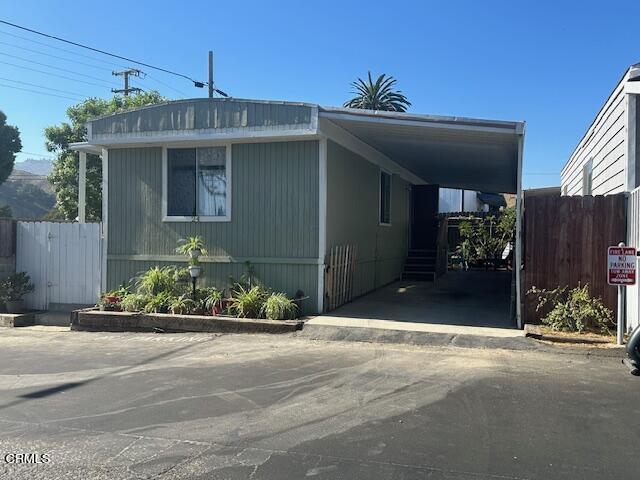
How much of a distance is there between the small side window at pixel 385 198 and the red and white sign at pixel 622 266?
736cm

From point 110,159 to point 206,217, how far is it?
256cm

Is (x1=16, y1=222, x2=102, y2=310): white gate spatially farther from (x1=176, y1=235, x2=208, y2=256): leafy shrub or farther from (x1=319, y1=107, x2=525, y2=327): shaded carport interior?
(x1=319, y1=107, x2=525, y2=327): shaded carport interior

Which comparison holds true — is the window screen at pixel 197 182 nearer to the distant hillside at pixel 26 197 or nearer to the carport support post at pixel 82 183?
the carport support post at pixel 82 183

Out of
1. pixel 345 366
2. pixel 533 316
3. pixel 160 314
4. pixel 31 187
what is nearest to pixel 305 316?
pixel 160 314

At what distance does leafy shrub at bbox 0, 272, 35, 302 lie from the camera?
11555 millimetres

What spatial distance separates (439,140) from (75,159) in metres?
19.7

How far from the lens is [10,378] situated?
6.60m

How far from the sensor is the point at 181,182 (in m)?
11.1

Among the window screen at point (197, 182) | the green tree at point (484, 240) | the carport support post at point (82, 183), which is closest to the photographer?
the window screen at point (197, 182)

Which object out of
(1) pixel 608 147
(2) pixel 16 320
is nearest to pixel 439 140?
(1) pixel 608 147

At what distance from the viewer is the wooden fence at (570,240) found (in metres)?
8.40

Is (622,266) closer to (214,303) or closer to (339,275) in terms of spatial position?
(339,275)

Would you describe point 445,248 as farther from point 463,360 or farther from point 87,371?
point 87,371

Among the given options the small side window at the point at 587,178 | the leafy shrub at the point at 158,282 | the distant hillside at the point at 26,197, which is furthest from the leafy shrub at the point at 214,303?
the distant hillside at the point at 26,197
